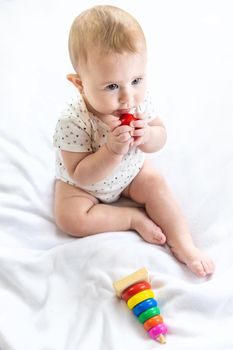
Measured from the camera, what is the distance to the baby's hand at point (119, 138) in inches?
39.2

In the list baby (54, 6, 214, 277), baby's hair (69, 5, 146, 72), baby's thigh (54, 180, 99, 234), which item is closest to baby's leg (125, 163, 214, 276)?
baby (54, 6, 214, 277)

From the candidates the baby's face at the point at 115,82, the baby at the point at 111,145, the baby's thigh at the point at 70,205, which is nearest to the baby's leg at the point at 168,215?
the baby at the point at 111,145

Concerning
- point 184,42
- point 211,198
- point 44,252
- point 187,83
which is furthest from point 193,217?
point 184,42

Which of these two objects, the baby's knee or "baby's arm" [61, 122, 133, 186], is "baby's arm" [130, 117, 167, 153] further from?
the baby's knee

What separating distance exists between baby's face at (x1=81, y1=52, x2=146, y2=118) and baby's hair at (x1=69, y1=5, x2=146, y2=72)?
1 centimetres

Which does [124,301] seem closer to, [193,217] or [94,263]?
[94,263]

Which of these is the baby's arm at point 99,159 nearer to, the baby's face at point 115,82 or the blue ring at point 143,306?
the baby's face at point 115,82

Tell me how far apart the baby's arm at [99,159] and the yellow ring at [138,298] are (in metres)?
0.24

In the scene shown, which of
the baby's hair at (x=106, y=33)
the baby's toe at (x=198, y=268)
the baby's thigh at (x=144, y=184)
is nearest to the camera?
the baby's hair at (x=106, y=33)

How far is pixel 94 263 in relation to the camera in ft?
3.51

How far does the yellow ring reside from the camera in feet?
3.21

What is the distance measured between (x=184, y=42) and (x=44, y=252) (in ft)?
2.47

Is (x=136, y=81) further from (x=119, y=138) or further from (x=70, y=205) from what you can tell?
(x=70, y=205)

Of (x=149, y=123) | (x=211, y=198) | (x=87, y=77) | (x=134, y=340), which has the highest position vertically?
(x=87, y=77)
